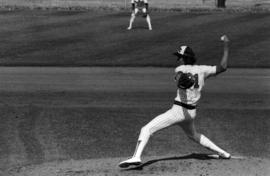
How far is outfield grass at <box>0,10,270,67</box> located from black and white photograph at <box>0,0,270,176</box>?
0.16 feet

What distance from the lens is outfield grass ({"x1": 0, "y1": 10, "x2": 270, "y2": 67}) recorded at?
27641mm

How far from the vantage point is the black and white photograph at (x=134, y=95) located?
1225cm

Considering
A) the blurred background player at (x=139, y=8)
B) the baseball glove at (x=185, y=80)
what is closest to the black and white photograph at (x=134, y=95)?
the baseball glove at (x=185, y=80)

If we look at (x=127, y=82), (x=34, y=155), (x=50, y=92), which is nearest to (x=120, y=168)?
(x=34, y=155)

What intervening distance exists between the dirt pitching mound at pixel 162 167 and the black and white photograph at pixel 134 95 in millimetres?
18

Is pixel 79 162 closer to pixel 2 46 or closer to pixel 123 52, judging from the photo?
pixel 123 52

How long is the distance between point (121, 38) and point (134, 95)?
12.5 meters

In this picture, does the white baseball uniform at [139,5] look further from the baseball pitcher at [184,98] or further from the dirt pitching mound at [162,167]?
the baseball pitcher at [184,98]

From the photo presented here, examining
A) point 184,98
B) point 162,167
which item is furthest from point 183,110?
point 162,167

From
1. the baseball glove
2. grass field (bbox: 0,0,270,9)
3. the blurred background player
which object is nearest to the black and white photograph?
the baseball glove

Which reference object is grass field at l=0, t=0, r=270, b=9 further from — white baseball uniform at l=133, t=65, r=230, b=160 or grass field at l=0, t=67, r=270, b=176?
white baseball uniform at l=133, t=65, r=230, b=160

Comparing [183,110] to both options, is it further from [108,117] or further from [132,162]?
[108,117]

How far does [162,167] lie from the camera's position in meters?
12.3

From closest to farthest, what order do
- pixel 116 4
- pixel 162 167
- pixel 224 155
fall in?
pixel 162 167 → pixel 224 155 → pixel 116 4
